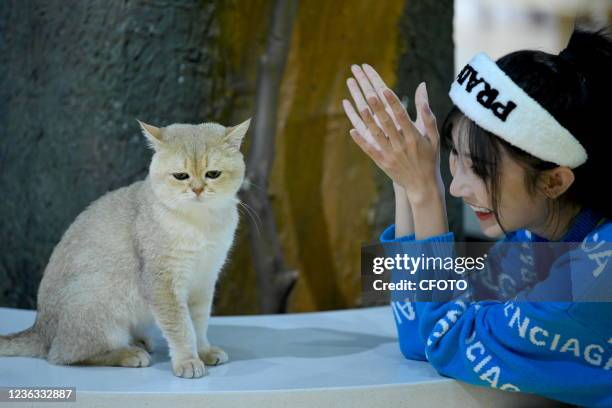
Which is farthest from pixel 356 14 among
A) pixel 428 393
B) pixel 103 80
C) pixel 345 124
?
pixel 428 393

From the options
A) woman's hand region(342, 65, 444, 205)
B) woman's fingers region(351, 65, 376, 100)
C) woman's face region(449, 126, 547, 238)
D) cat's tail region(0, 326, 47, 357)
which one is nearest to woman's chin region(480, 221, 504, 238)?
woman's face region(449, 126, 547, 238)

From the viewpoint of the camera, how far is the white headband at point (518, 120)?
48.1 inches

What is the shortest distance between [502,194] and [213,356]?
65 centimetres

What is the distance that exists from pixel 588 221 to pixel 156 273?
807mm

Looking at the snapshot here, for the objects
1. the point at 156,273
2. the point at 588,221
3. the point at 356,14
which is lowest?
the point at 156,273

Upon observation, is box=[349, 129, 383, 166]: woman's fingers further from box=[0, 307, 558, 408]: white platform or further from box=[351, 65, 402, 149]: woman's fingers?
box=[0, 307, 558, 408]: white platform

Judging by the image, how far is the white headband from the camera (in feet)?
4.00

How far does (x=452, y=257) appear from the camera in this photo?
1381mm

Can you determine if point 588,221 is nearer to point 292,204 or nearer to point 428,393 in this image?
point 428,393

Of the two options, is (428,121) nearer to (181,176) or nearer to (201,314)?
(181,176)

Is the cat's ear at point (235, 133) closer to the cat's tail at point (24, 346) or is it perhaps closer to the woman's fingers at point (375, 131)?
the woman's fingers at point (375, 131)

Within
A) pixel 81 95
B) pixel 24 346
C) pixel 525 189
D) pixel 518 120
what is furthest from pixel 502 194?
pixel 81 95

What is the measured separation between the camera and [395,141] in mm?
1351

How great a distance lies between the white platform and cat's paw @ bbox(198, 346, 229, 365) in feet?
0.06
